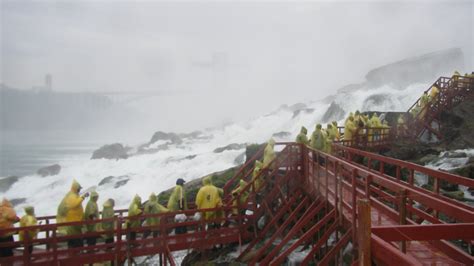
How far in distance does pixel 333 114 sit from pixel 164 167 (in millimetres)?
20898

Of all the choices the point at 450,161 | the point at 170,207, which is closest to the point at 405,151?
the point at 450,161

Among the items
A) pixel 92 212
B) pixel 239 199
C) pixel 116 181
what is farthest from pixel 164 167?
pixel 92 212

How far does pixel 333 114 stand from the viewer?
41375 mm

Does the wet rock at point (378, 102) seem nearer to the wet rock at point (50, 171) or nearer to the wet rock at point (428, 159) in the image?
the wet rock at point (428, 159)

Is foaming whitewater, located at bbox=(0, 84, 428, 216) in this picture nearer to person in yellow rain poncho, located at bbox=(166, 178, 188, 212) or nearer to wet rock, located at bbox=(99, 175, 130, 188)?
wet rock, located at bbox=(99, 175, 130, 188)

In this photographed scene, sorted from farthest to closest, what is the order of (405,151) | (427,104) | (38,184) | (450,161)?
(38,184) → (427,104) → (405,151) → (450,161)

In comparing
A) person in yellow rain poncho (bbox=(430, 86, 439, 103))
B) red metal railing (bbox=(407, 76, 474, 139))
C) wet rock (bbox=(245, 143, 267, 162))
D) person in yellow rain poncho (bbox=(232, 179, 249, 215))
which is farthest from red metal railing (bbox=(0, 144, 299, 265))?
person in yellow rain poncho (bbox=(430, 86, 439, 103))

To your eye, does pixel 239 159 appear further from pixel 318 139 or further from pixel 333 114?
pixel 318 139

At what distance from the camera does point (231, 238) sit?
34.6 feet

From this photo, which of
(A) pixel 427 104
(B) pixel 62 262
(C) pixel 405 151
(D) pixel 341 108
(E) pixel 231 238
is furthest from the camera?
(D) pixel 341 108

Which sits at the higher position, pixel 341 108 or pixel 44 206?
pixel 341 108

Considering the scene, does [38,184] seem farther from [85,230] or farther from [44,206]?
[85,230]

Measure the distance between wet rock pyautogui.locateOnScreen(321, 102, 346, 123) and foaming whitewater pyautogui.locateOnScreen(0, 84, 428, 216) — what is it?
0.57m

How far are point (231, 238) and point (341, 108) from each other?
110ft
